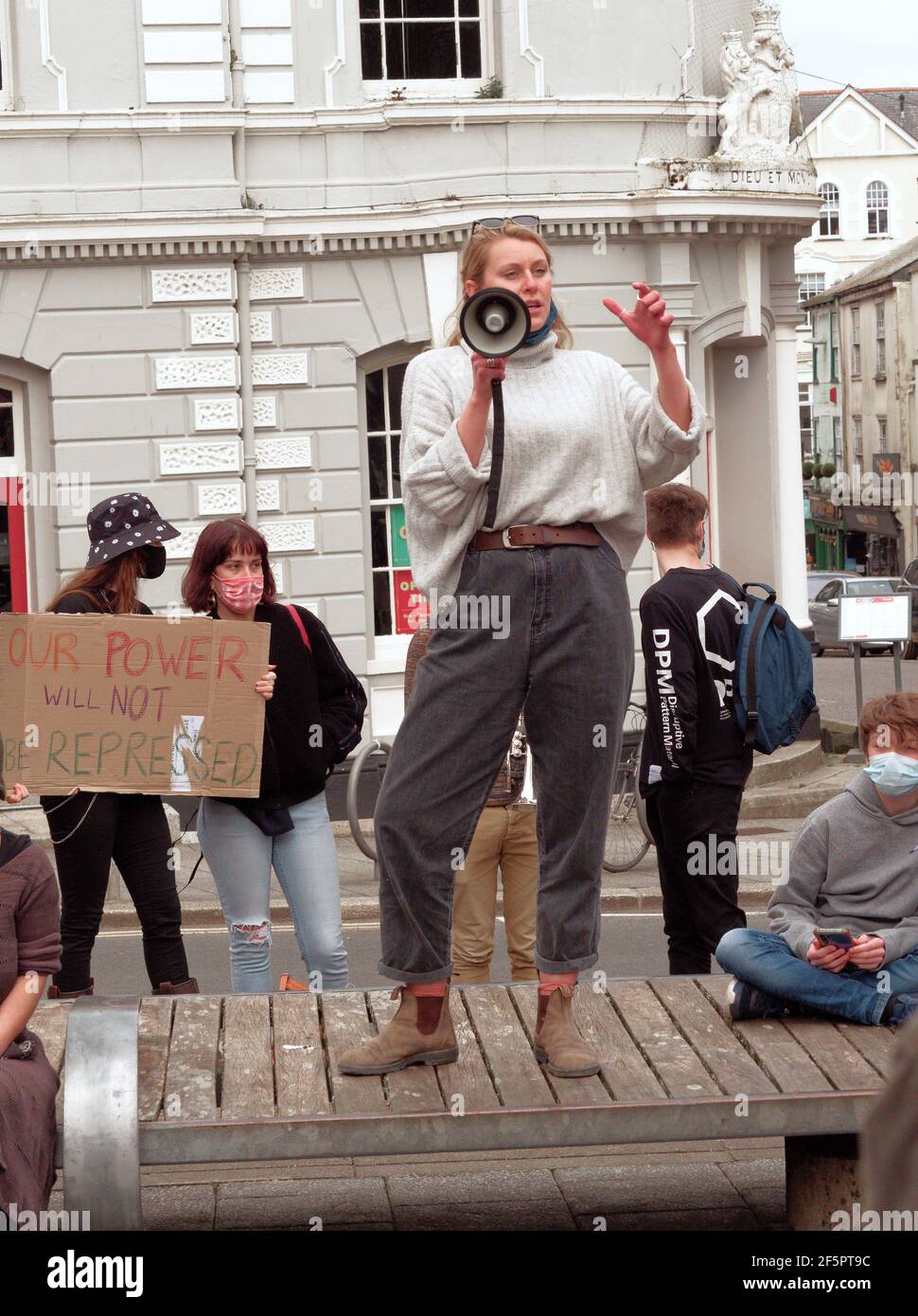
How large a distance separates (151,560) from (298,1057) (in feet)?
8.44

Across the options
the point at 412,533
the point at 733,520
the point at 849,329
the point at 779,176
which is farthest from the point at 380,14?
the point at 849,329

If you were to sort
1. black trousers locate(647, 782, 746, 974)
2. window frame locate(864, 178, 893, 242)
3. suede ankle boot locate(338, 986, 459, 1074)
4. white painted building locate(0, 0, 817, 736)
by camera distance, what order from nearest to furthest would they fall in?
suede ankle boot locate(338, 986, 459, 1074) < black trousers locate(647, 782, 746, 974) < white painted building locate(0, 0, 817, 736) < window frame locate(864, 178, 893, 242)

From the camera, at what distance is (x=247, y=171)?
47.4 ft

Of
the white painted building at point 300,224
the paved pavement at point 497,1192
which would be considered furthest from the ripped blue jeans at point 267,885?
the white painted building at point 300,224

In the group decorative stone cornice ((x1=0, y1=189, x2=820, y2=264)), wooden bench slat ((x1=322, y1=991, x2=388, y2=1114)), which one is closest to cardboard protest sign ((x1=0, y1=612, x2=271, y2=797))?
wooden bench slat ((x1=322, y1=991, x2=388, y2=1114))

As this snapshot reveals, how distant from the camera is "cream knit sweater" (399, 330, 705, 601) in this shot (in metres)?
4.50

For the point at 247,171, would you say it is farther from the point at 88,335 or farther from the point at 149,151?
the point at 88,335

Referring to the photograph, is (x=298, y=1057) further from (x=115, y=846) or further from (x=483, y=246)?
Result: (x=115, y=846)

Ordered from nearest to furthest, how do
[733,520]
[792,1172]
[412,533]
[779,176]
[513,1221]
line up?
[412,533]
[792,1172]
[513,1221]
[779,176]
[733,520]

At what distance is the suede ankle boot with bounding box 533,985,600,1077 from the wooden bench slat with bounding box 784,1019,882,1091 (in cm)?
56

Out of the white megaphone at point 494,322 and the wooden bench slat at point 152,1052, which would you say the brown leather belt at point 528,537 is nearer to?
the white megaphone at point 494,322

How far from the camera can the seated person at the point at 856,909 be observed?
5125 mm

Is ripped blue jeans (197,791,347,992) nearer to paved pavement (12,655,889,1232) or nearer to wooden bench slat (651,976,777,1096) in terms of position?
paved pavement (12,655,889,1232)
